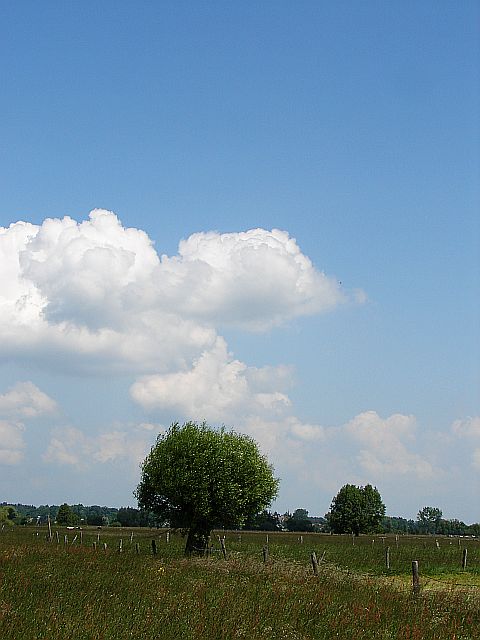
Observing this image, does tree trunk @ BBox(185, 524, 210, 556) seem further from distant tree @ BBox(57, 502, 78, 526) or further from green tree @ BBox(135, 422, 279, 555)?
distant tree @ BBox(57, 502, 78, 526)

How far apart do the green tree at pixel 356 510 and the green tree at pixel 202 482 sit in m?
54.1

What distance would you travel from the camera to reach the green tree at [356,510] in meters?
92.2

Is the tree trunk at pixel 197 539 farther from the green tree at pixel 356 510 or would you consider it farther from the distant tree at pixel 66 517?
the distant tree at pixel 66 517

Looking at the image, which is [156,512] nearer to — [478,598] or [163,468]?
[163,468]

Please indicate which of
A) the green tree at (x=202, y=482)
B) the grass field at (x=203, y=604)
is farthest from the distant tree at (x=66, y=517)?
the grass field at (x=203, y=604)

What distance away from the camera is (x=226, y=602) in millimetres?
18453

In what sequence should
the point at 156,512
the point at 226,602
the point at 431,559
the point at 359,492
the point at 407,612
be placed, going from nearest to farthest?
the point at 226,602
the point at 407,612
the point at 156,512
the point at 431,559
the point at 359,492

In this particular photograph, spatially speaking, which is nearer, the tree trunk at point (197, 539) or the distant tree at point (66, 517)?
the tree trunk at point (197, 539)

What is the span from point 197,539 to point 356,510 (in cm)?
5666

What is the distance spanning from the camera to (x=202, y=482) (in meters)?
38.4

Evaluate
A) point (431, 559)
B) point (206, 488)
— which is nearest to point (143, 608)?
point (206, 488)

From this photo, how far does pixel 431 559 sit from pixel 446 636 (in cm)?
2901

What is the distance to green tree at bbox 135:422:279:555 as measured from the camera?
38.7 meters

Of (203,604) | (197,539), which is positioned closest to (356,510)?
(197,539)
